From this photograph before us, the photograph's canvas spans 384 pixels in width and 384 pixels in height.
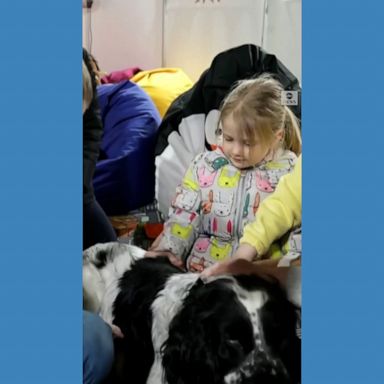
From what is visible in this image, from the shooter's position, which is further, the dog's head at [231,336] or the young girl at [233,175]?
the young girl at [233,175]

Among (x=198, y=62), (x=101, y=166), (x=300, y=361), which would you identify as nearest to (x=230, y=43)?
(x=198, y=62)

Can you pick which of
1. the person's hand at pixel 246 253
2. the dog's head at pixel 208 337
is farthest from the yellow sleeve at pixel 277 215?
the dog's head at pixel 208 337

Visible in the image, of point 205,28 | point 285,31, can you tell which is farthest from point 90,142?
point 285,31

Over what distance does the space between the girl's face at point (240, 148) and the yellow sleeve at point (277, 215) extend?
0.07 meters

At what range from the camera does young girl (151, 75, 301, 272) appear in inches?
59.7

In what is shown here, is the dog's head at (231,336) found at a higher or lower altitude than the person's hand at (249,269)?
lower

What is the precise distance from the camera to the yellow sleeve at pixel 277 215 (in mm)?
1503

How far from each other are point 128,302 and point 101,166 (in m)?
0.29

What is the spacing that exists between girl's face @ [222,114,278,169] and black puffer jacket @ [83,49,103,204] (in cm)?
27

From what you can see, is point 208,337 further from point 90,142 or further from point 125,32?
point 125,32

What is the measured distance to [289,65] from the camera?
1509 millimetres

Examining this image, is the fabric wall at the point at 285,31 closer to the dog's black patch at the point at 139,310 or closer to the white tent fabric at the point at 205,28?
the white tent fabric at the point at 205,28

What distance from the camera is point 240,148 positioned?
5.02ft

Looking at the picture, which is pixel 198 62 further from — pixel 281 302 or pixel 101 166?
pixel 281 302
